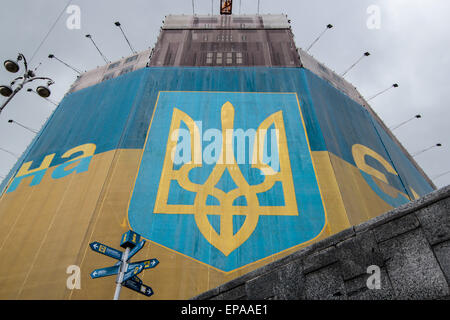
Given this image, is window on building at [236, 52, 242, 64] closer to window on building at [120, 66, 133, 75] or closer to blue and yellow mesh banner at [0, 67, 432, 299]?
blue and yellow mesh banner at [0, 67, 432, 299]

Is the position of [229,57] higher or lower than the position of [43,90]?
higher

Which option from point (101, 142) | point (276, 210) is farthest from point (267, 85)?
point (101, 142)

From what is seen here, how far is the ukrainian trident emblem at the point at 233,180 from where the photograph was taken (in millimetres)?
16375

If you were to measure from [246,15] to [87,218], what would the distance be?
25701 mm

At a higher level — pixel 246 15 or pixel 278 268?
pixel 246 15

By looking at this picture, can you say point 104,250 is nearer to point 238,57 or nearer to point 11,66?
point 11,66

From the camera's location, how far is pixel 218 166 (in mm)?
19016

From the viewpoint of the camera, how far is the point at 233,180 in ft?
60.3

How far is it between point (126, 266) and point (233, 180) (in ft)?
34.5

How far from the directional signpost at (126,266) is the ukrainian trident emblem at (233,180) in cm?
723

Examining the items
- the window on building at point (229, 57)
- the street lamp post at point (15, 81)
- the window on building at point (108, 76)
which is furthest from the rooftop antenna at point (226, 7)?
the street lamp post at point (15, 81)

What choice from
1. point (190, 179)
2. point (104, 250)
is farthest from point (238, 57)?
point (104, 250)

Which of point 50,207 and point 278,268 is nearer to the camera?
point 278,268

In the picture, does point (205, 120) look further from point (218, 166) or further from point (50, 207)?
point (50, 207)
